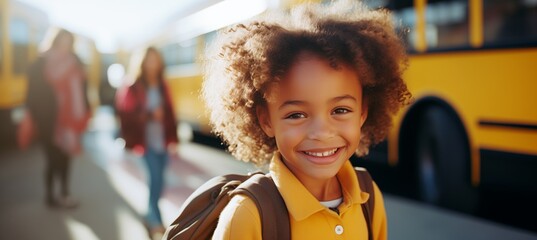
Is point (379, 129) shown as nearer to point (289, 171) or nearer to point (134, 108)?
point (289, 171)

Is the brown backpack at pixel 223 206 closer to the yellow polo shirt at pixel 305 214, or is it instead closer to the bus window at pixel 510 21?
the yellow polo shirt at pixel 305 214

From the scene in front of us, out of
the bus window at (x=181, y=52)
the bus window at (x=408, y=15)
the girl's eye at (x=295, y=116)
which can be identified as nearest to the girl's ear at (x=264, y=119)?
the girl's eye at (x=295, y=116)

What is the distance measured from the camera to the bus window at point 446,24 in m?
4.70

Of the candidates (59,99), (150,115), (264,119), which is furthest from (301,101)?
(59,99)

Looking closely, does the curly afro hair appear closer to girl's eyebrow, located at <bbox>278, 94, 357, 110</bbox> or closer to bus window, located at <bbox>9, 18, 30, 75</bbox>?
girl's eyebrow, located at <bbox>278, 94, 357, 110</bbox>

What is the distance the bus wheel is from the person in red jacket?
2269 mm

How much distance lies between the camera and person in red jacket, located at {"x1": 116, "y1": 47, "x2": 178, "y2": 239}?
4734 mm

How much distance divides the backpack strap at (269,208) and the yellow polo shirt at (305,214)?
0.04 feet

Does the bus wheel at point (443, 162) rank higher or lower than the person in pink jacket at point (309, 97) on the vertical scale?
lower

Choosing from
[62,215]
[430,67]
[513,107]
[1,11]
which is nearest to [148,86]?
[62,215]

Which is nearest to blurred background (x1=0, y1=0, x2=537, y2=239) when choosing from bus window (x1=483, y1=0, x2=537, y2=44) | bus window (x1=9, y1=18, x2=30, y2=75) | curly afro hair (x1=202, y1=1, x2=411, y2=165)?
bus window (x1=483, y1=0, x2=537, y2=44)

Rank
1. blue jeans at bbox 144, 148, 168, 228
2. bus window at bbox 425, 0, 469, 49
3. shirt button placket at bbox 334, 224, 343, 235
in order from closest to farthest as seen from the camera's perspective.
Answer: shirt button placket at bbox 334, 224, 343, 235 → blue jeans at bbox 144, 148, 168, 228 → bus window at bbox 425, 0, 469, 49

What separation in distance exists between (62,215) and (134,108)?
1.43 meters

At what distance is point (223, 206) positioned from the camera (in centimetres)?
150
